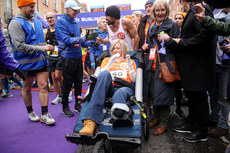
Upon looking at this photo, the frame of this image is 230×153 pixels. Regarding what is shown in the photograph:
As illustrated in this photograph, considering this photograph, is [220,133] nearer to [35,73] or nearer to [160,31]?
[160,31]

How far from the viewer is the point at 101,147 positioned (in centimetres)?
144

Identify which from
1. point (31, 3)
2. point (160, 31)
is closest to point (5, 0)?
point (31, 3)

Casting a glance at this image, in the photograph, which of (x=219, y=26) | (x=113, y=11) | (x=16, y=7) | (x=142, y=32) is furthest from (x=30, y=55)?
(x=16, y=7)

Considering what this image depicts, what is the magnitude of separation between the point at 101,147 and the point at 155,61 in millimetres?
1666

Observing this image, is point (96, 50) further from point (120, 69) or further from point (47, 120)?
point (47, 120)

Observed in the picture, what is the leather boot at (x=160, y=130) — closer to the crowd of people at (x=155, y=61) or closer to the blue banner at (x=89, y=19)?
the crowd of people at (x=155, y=61)

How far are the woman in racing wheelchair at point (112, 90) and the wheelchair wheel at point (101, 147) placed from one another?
155 mm

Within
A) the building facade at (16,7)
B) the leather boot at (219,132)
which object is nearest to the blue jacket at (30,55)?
the leather boot at (219,132)

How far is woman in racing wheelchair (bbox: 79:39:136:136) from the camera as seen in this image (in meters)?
1.68

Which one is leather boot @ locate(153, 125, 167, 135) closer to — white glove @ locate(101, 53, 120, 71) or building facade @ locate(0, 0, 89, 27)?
white glove @ locate(101, 53, 120, 71)

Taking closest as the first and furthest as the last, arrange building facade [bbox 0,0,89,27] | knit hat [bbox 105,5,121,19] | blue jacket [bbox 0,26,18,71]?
blue jacket [bbox 0,26,18,71], knit hat [bbox 105,5,121,19], building facade [bbox 0,0,89,27]

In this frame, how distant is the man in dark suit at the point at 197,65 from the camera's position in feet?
6.73

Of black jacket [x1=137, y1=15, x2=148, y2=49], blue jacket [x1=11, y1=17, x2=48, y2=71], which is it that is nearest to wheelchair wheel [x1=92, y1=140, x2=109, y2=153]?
blue jacket [x1=11, y1=17, x2=48, y2=71]

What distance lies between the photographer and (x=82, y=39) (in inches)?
120
